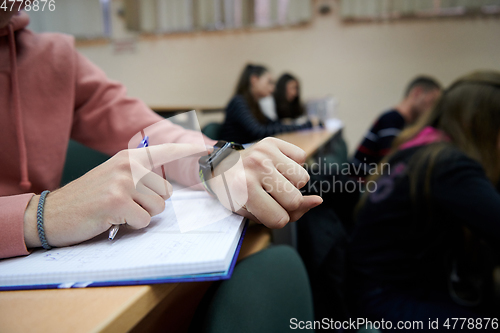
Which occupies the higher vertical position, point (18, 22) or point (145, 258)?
point (18, 22)

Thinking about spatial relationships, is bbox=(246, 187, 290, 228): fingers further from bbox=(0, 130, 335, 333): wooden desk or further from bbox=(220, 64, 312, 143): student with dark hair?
bbox=(220, 64, 312, 143): student with dark hair

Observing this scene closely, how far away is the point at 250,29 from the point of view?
10.2ft

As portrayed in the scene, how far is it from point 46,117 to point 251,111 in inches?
57.8

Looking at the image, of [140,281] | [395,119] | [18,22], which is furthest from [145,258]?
[395,119]

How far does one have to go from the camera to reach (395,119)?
2031mm

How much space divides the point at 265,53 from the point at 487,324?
9.88 feet

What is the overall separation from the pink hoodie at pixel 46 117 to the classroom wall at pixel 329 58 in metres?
2.31

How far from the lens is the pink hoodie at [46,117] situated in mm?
299

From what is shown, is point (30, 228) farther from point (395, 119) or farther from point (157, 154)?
point (395, 119)

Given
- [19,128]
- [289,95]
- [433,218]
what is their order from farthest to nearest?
[289,95] < [433,218] < [19,128]

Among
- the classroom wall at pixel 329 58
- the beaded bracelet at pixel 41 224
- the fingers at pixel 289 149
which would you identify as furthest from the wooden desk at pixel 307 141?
the classroom wall at pixel 329 58

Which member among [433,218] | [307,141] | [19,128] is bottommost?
[433,218]

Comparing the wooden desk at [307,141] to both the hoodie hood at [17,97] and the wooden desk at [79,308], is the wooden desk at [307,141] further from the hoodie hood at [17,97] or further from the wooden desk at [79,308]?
the hoodie hood at [17,97]

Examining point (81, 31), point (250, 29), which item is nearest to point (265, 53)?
point (250, 29)
